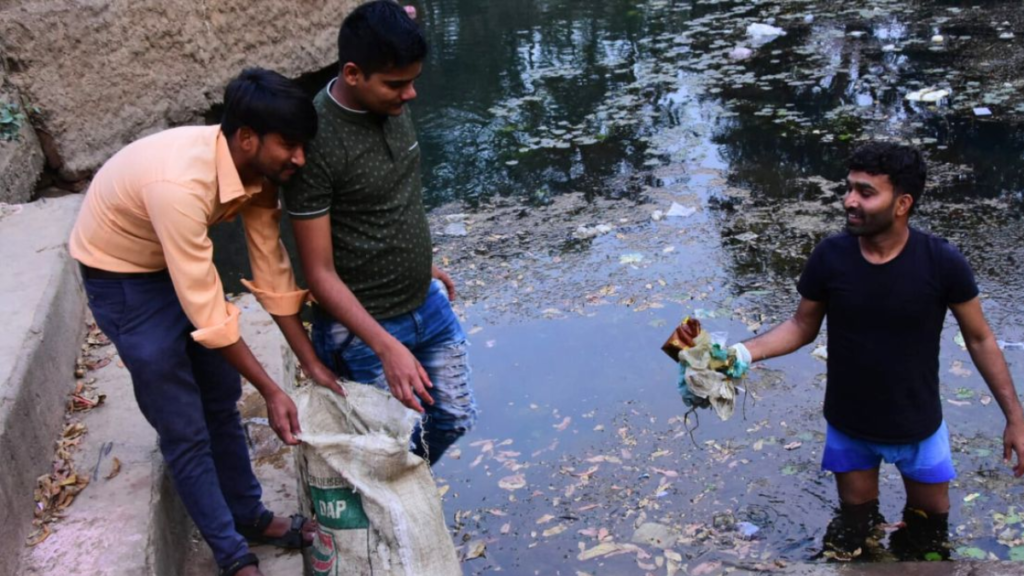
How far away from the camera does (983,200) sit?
598 centimetres

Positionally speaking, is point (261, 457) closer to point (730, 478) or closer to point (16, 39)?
point (730, 478)

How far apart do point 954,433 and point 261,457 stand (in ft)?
9.58

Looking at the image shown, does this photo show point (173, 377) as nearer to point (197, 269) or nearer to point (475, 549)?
point (197, 269)

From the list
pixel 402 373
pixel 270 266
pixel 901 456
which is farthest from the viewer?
pixel 901 456

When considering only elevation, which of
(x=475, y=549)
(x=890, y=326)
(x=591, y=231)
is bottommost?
(x=475, y=549)

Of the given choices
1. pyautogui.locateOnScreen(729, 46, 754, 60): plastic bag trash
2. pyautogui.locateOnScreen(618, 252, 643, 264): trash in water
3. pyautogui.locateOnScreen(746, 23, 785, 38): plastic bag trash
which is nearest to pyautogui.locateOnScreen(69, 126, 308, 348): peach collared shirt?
pyautogui.locateOnScreen(618, 252, 643, 264): trash in water

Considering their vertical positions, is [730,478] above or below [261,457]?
below

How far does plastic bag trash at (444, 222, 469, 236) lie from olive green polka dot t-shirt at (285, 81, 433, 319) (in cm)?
335

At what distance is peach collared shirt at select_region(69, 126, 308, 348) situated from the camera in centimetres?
234

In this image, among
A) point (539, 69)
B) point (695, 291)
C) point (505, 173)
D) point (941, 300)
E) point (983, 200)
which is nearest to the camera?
point (941, 300)

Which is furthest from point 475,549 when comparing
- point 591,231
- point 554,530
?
point 591,231

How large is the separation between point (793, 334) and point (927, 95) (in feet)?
17.9

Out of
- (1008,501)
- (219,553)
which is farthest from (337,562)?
(1008,501)

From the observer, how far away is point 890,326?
10.0 feet
